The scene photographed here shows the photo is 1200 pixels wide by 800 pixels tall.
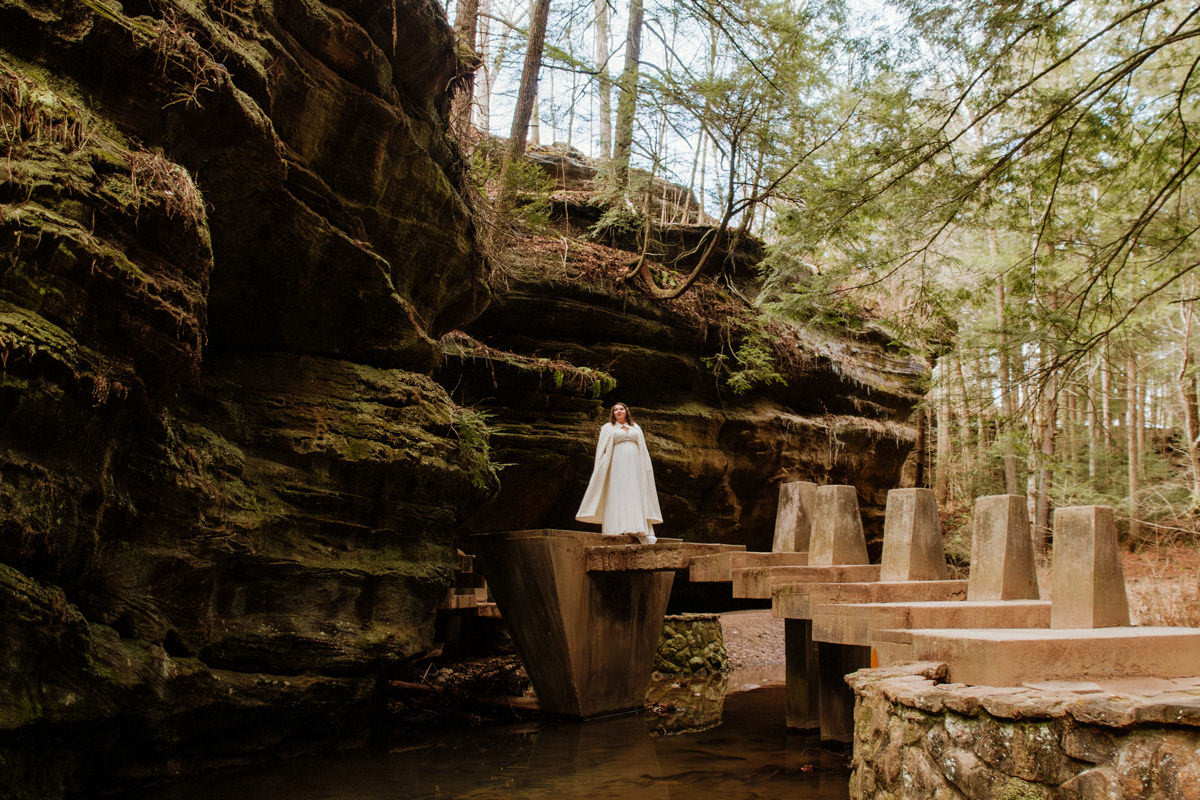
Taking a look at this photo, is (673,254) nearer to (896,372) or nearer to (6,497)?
(896,372)

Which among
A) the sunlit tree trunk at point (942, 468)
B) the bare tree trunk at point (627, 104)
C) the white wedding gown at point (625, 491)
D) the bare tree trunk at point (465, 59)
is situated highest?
the bare tree trunk at point (627, 104)

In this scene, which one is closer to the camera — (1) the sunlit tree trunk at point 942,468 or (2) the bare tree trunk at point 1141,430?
(2) the bare tree trunk at point 1141,430

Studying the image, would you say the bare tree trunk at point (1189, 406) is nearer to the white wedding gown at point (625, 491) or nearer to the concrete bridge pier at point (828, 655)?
the concrete bridge pier at point (828, 655)

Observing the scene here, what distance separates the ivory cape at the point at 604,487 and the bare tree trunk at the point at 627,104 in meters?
5.28

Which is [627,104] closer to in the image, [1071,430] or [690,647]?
[690,647]

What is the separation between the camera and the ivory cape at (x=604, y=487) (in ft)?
36.0

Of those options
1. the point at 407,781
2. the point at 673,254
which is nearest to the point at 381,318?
the point at 407,781

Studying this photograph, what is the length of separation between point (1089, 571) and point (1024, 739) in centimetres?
209

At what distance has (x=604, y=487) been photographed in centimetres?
1106

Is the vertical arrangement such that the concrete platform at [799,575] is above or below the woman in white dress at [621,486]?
below

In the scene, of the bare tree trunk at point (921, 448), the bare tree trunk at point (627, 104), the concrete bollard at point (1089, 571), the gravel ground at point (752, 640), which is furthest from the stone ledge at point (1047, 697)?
the bare tree trunk at point (921, 448)

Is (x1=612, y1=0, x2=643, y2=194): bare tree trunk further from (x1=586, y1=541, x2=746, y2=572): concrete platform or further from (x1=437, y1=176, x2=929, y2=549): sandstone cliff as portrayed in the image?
(x1=586, y1=541, x2=746, y2=572): concrete platform

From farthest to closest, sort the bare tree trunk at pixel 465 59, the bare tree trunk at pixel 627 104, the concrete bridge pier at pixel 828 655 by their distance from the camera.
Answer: the bare tree trunk at pixel 627 104 < the bare tree trunk at pixel 465 59 < the concrete bridge pier at pixel 828 655

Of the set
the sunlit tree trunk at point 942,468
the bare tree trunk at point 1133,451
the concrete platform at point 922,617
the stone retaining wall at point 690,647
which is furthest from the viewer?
the sunlit tree trunk at point 942,468
